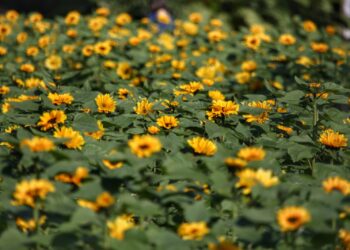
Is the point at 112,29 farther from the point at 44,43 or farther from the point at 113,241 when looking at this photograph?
the point at 113,241

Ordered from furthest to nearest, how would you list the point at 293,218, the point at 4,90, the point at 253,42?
1. the point at 253,42
2. the point at 4,90
3. the point at 293,218

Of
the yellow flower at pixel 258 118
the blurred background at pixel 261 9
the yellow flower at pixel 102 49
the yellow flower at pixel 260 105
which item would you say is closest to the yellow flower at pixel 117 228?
the yellow flower at pixel 258 118

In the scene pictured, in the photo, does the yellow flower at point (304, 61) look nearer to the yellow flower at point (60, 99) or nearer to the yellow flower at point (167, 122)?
the yellow flower at point (167, 122)

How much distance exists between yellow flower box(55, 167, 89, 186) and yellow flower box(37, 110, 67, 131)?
1.45ft

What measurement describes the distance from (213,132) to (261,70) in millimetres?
2158

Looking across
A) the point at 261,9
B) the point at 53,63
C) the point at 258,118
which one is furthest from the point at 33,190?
the point at 261,9

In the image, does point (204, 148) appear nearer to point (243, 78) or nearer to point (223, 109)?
point (223, 109)

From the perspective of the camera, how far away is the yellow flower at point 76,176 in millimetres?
2143

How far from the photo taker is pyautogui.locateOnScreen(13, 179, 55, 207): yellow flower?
6.54 ft

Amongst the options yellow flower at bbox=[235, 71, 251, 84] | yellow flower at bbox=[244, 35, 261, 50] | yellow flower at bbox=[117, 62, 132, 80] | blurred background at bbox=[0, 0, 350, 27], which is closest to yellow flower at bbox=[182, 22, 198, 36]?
yellow flower at bbox=[244, 35, 261, 50]

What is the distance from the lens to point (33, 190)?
200 centimetres

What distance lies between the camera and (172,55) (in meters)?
5.09

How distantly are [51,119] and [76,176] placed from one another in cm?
54

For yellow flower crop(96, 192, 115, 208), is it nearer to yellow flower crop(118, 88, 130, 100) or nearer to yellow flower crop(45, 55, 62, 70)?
yellow flower crop(118, 88, 130, 100)
